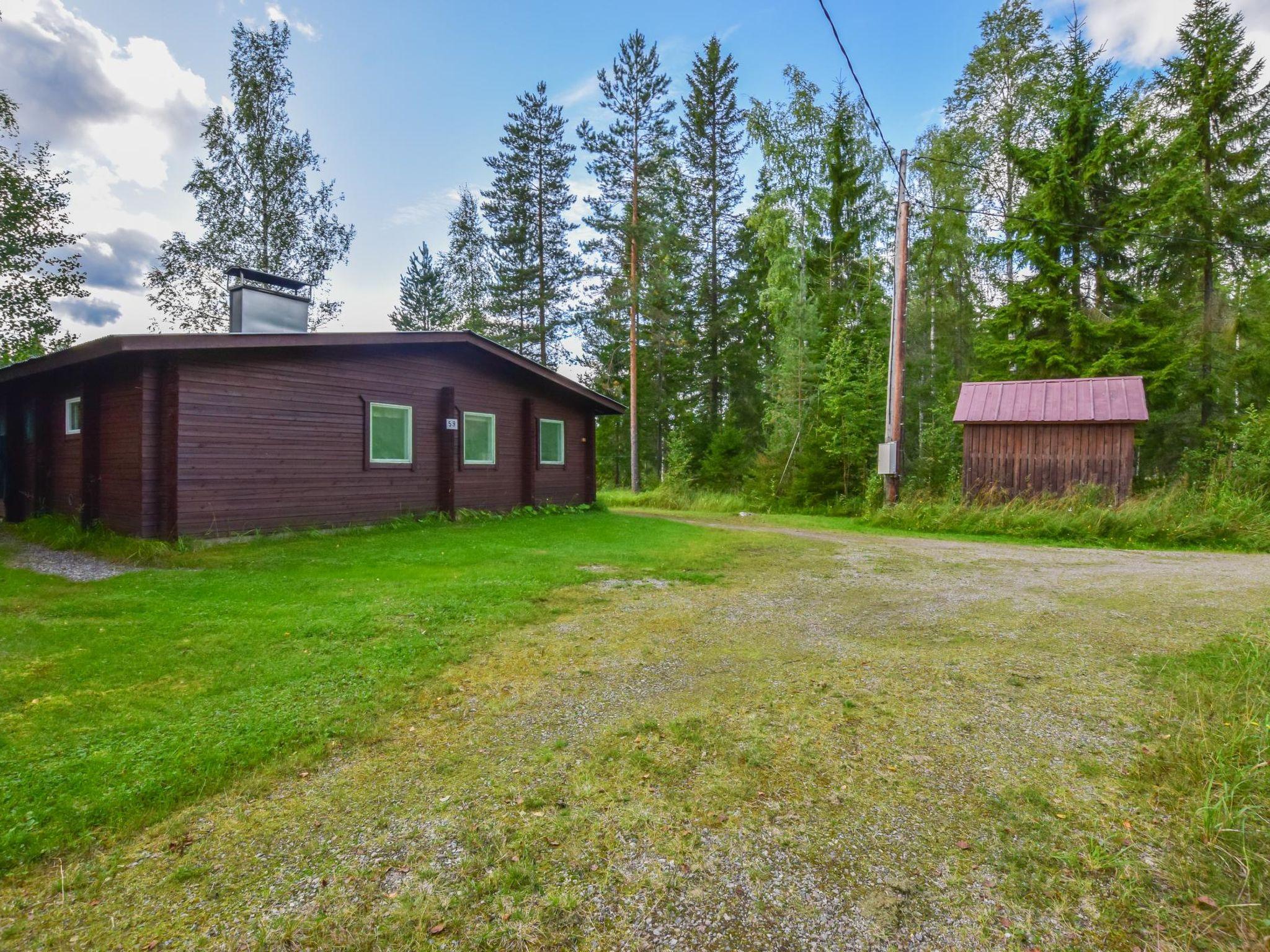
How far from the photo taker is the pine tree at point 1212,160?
12.7 meters

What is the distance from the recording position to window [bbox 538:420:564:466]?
482 inches

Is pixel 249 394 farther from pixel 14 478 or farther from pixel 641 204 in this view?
pixel 641 204

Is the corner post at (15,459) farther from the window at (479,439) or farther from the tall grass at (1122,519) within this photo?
the tall grass at (1122,519)

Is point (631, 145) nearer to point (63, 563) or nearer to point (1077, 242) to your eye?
point (1077, 242)

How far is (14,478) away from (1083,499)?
19.0m

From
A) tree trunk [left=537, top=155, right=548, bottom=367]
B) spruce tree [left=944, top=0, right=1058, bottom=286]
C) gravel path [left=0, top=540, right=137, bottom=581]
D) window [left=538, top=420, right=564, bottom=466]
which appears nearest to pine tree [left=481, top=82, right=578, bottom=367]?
tree trunk [left=537, top=155, right=548, bottom=367]

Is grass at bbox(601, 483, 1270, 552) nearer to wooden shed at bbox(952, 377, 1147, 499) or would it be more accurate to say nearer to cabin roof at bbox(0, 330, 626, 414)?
wooden shed at bbox(952, 377, 1147, 499)

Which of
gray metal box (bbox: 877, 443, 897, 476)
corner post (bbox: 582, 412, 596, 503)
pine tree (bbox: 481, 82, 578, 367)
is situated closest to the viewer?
gray metal box (bbox: 877, 443, 897, 476)

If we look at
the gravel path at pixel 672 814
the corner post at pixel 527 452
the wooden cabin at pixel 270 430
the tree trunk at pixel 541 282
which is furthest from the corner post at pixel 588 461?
the tree trunk at pixel 541 282

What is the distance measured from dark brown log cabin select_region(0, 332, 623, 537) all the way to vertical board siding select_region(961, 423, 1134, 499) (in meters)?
8.20

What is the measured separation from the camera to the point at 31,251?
16.5 meters

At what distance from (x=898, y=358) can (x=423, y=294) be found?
78.5 feet

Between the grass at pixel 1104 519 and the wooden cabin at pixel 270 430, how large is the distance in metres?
7.26

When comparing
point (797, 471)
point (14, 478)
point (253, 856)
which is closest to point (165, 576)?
point (253, 856)
